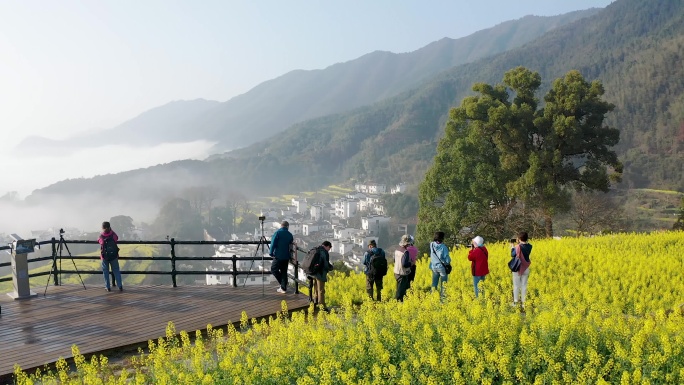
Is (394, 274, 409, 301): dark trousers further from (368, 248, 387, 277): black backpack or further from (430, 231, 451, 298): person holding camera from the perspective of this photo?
(430, 231, 451, 298): person holding camera

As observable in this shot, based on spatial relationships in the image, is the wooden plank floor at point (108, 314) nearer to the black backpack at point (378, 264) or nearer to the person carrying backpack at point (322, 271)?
the person carrying backpack at point (322, 271)

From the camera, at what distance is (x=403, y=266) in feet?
36.8

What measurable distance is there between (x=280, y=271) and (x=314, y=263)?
4.97 ft

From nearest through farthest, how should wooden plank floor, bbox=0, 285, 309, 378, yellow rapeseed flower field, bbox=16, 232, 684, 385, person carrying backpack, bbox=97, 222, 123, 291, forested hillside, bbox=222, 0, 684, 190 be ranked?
yellow rapeseed flower field, bbox=16, 232, 684, 385
wooden plank floor, bbox=0, 285, 309, 378
person carrying backpack, bbox=97, 222, 123, 291
forested hillside, bbox=222, 0, 684, 190

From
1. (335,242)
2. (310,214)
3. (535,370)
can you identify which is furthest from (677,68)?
(535,370)

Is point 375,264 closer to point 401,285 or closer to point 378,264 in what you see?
point 378,264

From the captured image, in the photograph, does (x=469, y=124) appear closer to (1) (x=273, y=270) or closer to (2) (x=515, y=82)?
(2) (x=515, y=82)

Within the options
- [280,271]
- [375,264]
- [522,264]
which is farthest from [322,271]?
[522,264]

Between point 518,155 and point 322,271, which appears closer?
point 322,271

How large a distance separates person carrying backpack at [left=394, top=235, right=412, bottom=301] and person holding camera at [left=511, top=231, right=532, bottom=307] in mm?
2265

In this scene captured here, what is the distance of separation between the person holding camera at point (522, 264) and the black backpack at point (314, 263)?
13.5ft

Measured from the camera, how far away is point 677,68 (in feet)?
383

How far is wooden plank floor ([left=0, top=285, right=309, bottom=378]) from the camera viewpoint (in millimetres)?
9016

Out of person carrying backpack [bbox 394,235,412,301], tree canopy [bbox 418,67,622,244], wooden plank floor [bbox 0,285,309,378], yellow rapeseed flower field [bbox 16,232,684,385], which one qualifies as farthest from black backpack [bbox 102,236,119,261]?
tree canopy [bbox 418,67,622,244]
